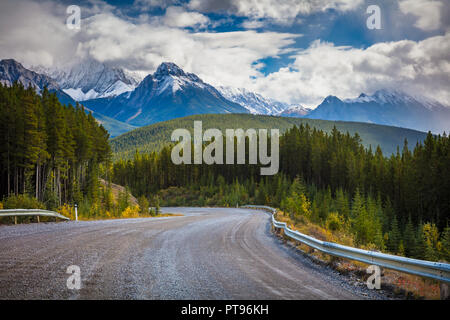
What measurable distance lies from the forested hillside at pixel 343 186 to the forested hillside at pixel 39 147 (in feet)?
81.2

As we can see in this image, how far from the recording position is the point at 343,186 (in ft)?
255

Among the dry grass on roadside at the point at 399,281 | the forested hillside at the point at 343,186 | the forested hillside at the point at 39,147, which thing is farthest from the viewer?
the forested hillside at the point at 343,186

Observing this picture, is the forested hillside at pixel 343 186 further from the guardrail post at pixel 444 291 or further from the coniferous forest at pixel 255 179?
the guardrail post at pixel 444 291

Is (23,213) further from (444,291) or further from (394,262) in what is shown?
(444,291)

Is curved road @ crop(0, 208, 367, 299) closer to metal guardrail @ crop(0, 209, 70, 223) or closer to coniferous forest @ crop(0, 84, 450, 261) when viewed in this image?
metal guardrail @ crop(0, 209, 70, 223)

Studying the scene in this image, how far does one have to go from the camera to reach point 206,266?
25.7 feet

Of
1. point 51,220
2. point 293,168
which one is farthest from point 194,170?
point 51,220

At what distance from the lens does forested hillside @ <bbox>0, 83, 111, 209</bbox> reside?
100 feet

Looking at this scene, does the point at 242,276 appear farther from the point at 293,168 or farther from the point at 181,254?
the point at 293,168

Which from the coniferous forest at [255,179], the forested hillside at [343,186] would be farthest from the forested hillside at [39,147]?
the forested hillside at [343,186]

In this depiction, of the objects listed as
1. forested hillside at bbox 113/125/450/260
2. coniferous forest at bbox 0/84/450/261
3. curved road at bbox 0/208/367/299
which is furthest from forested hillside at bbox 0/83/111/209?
forested hillside at bbox 113/125/450/260

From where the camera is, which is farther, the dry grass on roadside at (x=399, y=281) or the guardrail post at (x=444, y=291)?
the dry grass on roadside at (x=399, y=281)

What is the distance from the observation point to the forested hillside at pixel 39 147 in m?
30.5

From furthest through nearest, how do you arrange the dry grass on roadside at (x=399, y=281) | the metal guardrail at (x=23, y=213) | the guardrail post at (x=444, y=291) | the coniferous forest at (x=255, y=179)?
1. the coniferous forest at (x=255, y=179)
2. the metal guardrail at (x=23, y=213)
3. the dry grass on roadside at (x=399, y=281)
4. the guardrail post at (x=444, y=291)
